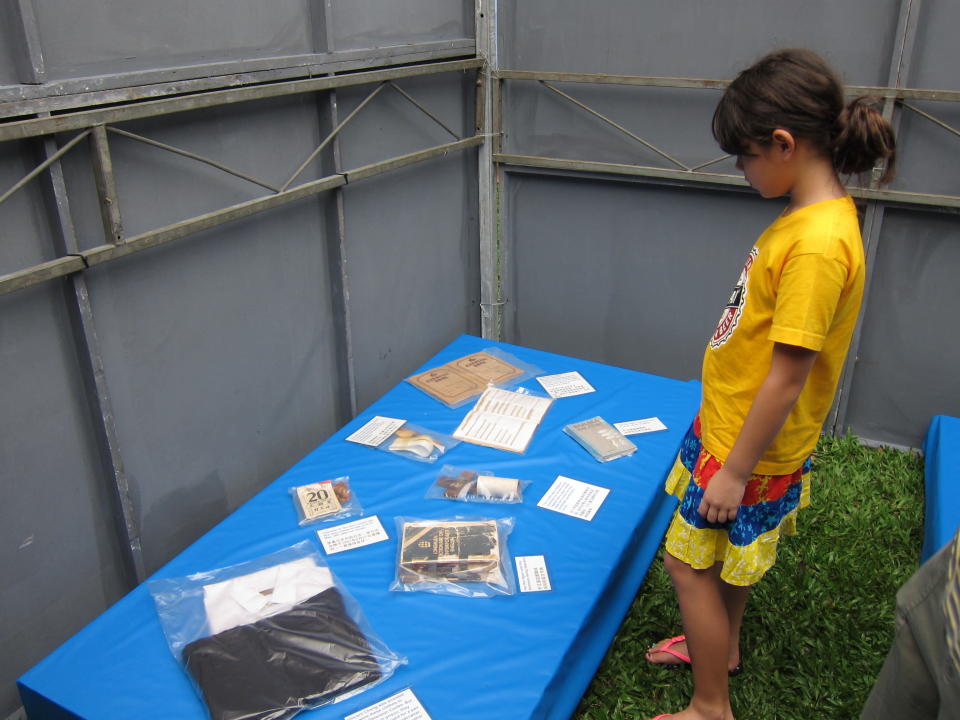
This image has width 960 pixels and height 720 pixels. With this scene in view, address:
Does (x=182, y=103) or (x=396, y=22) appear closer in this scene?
(x=182, y=103)

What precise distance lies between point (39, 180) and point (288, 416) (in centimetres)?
127

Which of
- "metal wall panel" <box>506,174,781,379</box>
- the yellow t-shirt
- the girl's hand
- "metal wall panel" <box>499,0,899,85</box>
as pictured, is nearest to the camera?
the yellow t-shirt

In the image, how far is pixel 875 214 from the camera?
121 inches

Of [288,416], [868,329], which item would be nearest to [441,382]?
[288,416]

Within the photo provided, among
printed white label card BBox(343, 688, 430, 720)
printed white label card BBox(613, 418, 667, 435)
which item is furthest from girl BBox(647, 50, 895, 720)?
printed white label card BBox(613, 418, 667, 435)

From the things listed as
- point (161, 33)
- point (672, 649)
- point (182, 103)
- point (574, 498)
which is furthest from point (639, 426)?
point (161, 33)

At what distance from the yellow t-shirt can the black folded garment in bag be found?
974mm

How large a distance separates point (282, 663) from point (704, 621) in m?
0.99

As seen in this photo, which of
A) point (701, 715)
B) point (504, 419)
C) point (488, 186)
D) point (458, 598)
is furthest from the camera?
point (488, 186)

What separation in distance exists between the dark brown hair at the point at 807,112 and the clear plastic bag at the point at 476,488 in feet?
4.35

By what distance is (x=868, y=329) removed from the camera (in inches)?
129

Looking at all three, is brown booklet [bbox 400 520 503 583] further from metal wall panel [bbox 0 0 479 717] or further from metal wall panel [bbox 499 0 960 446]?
metal wall panel [bbox 499 0 960 446]

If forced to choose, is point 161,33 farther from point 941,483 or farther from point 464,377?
point 941,483

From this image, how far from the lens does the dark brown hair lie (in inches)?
52.6
